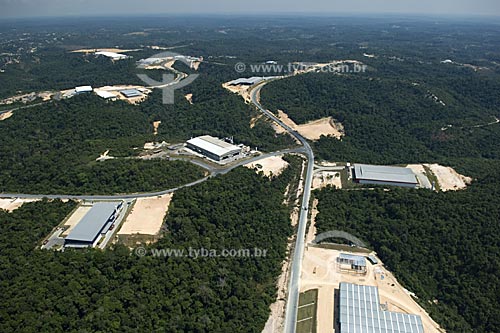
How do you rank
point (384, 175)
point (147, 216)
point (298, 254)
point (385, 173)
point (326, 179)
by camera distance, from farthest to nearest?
1. point (385, 173)
2. point (326, 179)
3. point (384, 175)
4. point (298, 254)
5. point (147, 216)

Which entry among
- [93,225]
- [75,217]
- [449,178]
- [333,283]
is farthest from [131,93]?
[449,178]

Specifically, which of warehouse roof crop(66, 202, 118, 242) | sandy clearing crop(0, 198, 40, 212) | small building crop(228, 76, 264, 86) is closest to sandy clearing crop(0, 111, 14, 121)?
sandy clearing crop(0, 198, 40, 212)

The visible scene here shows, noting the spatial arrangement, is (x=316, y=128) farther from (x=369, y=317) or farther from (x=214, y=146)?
(x=369, y=317)

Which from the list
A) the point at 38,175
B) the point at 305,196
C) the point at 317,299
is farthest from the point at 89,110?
the point at 317,299

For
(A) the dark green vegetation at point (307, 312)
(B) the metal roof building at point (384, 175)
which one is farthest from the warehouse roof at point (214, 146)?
(A) the dark green vegetation at point (307, 312)

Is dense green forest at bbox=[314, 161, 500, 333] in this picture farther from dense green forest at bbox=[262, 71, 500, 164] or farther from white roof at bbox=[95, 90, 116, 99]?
white roof at bbox=[95, 90, 116, 99]

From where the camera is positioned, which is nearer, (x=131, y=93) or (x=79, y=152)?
(x=79, y=152)

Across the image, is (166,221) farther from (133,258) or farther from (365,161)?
(365,161)
